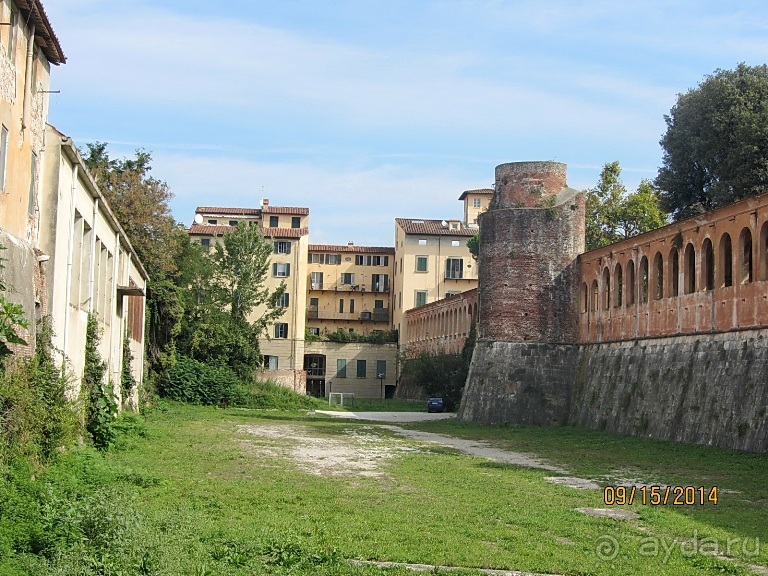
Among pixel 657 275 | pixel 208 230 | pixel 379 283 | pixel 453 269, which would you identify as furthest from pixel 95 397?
pixel 379 283

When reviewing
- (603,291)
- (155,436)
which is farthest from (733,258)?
(155,436)

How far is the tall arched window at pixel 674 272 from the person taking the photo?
33875 millimetres

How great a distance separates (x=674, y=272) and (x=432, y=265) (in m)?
49.8

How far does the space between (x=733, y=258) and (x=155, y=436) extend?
17061 millimetres

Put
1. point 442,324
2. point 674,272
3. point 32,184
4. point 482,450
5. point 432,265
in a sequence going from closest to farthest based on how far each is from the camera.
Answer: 1. point 32,184
2. point 482,450
3. point 674,272
4. point 442,324
5. point 432,265

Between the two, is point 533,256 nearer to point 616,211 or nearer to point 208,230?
point 616,211

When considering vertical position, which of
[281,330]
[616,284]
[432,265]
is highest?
[432,265]

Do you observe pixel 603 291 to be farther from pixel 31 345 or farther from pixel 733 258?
pixel 31 345

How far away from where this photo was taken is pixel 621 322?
124 feet

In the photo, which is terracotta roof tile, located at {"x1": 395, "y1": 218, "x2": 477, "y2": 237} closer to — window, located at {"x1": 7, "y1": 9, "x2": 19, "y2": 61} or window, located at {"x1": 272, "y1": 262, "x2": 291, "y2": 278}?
window, located at {"x1": 272, "y1": 262, "x2": 291, "y2": 278}

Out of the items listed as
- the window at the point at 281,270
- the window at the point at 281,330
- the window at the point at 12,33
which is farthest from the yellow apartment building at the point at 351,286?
the window at the point at 12,33

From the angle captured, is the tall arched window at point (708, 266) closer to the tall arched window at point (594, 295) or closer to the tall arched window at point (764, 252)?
the tall arched window at point (764, 252)
